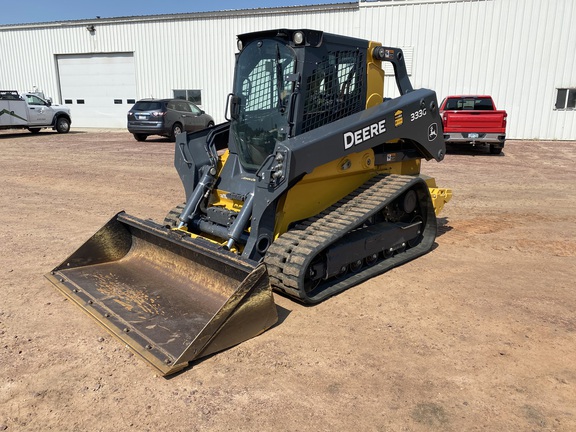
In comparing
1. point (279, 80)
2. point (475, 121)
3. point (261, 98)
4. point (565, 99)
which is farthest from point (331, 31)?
point (279, 80)

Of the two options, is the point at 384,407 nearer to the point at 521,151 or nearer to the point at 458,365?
the point at 458,365

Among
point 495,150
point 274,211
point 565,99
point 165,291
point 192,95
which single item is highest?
point 192,95

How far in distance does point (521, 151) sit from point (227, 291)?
15.1 meters

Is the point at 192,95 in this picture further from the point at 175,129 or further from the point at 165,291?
the point at 165,291

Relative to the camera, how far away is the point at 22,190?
958 centimetres

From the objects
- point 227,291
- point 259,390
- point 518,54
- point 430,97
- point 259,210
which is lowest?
point 259,390

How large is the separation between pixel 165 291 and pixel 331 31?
19.9 metres

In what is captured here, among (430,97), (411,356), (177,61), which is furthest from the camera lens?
(177,61)

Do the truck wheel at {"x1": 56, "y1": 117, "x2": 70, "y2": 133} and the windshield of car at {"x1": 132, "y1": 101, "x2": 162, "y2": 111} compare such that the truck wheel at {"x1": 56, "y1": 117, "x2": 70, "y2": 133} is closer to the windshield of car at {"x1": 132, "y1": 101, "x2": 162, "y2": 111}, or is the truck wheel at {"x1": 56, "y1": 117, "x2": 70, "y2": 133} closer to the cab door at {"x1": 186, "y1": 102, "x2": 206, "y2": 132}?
the windshield of car at {"x1": 132, "y1": 101, "x2": 162, "y2": 111}

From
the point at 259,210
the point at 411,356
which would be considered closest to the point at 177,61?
the point at 259,210

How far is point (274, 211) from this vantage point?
15.1 feet

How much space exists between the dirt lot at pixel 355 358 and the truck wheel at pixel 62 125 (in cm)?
1700

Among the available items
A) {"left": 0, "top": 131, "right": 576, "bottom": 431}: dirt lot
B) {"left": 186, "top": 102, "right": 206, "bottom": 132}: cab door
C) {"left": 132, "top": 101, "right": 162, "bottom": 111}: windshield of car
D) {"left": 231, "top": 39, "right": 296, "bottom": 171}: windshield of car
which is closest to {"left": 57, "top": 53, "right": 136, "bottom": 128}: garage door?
{"left": 186, "top": 102, "right": 206, "bottom": 132}: cab door

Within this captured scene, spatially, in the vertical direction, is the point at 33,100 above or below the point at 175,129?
above
